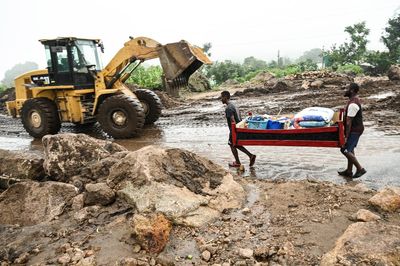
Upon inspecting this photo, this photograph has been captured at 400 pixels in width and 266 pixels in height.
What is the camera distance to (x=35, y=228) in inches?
156

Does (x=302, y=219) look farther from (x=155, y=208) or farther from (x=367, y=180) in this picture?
(x=367, y=180)

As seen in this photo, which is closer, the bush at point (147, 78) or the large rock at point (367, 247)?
the large rock at point (367, 247)

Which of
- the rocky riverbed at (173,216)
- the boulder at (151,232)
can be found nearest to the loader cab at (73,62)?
the rocky riverbed at (173,216)

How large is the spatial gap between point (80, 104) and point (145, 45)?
2.47 metres

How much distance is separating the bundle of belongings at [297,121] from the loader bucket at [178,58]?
339cm

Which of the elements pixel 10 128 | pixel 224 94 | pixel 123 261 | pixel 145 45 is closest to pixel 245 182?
pixel 224 94

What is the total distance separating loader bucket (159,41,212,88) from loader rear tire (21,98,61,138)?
355 centimetres

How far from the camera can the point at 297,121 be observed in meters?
6.24

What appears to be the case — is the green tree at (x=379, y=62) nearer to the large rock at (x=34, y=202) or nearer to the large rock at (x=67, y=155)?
the large rock at (x=67, y=155)

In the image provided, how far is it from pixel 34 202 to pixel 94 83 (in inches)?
256

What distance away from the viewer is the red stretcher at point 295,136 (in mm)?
5766

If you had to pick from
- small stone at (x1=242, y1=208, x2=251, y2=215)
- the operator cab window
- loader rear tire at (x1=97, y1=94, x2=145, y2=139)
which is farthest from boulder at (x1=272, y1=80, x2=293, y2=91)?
small stone at (x1=242, y1=208, x2=251, y2=215)

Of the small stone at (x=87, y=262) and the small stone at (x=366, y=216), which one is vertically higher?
the small stone at (x=366, y=216)

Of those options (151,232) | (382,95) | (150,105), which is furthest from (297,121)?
(382,95)
